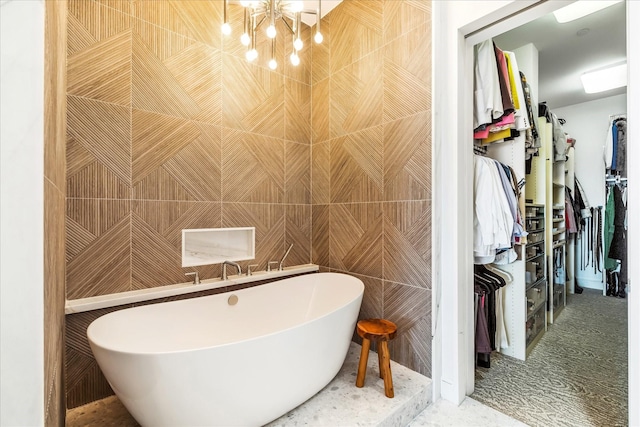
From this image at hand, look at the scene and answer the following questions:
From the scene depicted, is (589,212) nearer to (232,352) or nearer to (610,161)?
(610,161)

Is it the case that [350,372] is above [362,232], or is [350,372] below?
below

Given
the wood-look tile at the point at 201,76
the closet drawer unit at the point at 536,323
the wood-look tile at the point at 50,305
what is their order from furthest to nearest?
the closet drawer unit at the point at 536,323
the wood-look tile at the point at 201,76
the wood-look tile at the point at 50,305

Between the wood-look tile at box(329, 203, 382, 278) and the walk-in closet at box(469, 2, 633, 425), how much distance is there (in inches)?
27.2

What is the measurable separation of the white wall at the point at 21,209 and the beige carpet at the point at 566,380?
2.15 metres

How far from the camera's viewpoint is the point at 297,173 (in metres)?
2.62

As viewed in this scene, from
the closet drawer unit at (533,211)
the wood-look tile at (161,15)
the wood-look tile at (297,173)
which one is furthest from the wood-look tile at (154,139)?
the closet drawer unit at (533,211)

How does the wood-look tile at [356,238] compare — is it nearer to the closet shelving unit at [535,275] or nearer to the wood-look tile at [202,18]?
the closet shelving unit at [535,275]

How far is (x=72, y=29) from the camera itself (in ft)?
5.42

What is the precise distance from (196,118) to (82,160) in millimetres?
718

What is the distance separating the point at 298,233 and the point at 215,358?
154 cm

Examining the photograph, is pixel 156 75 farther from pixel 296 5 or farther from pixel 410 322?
pixel 410 322

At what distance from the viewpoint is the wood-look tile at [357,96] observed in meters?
2.19

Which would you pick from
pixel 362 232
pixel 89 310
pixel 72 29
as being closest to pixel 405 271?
pixel 362 232

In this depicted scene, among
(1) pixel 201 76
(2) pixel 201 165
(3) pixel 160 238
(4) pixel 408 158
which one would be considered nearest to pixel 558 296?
(4) pixel 408 158
